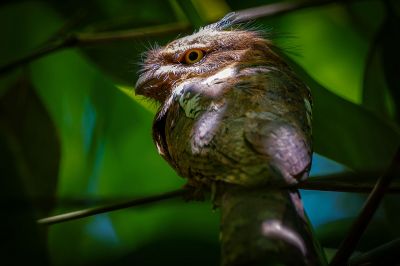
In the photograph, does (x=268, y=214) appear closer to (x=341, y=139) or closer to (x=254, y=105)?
(x=254, y=105)

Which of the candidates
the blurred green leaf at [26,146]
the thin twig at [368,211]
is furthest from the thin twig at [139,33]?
the thin twig at [368,211]

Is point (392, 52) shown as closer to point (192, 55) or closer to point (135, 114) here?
point (192, 55)

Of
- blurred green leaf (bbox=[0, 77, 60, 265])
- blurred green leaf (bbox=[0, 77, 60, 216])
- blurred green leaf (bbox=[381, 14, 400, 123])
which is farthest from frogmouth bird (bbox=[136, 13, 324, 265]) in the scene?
blurred green leaf (bbox=[0, 77, 60, 216])

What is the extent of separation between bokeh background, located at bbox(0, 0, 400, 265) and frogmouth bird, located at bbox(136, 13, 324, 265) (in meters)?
0.45

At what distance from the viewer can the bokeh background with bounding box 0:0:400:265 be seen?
395 cm

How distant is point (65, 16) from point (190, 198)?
231 centimetres

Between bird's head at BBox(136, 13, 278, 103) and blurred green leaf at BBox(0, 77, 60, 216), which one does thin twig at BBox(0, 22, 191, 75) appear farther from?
blurred green leaf at BBox(0, 77, 60, 216)

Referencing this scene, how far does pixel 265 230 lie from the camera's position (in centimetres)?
224

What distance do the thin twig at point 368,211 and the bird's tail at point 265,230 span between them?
125mm

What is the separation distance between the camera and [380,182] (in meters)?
2.07

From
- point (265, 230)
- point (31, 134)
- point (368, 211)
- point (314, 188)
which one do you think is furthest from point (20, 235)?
point (31, 134)

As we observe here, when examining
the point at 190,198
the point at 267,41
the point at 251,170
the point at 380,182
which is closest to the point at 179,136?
the point at 190,198

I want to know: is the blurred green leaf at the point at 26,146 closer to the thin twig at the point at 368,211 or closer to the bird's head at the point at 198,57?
the bird's head at the point at 198,57

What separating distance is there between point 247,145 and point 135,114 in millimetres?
2674
